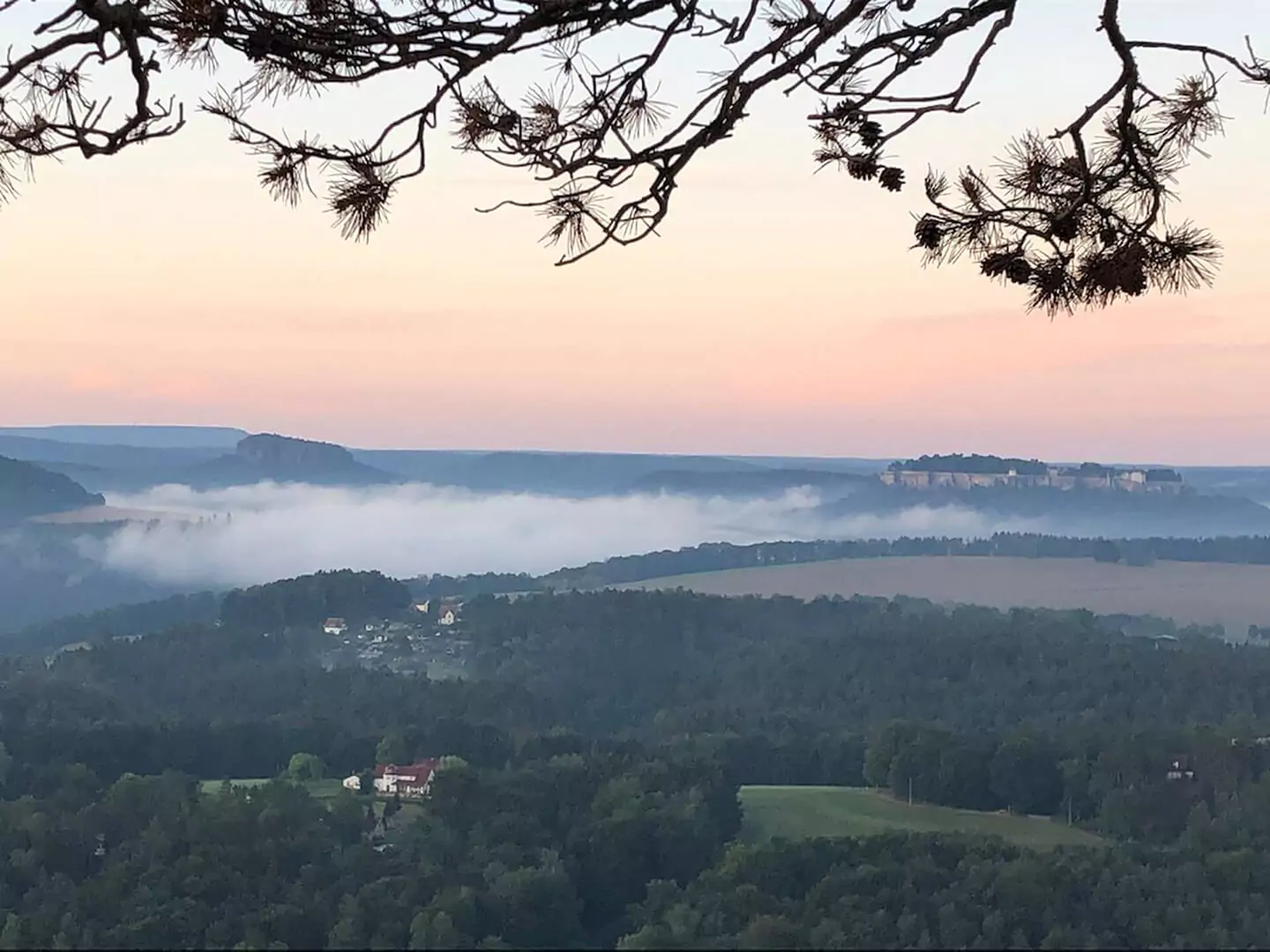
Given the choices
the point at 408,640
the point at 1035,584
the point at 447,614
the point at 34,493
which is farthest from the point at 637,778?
the point at 34,493

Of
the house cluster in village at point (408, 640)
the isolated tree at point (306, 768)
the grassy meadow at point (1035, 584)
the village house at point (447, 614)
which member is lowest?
the house cluster in village at point (408, 640)

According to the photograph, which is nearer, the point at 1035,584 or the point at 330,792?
the point at 330,792

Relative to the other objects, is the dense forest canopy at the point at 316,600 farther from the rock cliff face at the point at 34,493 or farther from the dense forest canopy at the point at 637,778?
the rock cliff face at the point at 34,493

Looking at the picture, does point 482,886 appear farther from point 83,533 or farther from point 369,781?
point 83,533

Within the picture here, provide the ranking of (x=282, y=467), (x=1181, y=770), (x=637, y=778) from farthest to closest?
(x=282, y=467), (x=1181, y=770), (x=637, y=778)

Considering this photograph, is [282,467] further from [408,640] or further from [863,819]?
[863,819]

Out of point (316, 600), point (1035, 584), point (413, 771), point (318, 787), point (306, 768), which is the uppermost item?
point (413, 771)

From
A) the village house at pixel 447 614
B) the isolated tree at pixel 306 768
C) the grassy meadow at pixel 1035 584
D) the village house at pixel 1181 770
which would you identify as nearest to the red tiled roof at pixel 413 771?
the isolated tree at pixel 306 768
